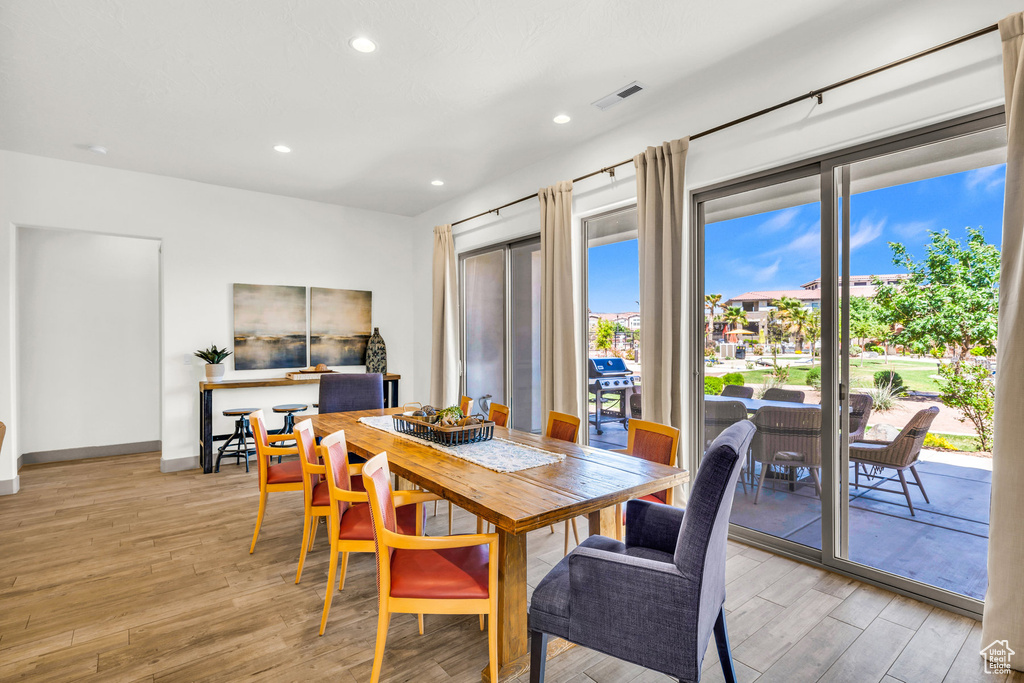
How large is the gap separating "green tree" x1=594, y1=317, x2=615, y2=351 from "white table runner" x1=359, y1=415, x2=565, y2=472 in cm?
157

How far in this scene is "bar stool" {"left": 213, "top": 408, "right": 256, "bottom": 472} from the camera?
4938mm

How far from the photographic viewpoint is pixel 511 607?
179cm

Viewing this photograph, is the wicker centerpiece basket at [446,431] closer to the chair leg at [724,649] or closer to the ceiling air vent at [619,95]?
the chair leg at [724,649]

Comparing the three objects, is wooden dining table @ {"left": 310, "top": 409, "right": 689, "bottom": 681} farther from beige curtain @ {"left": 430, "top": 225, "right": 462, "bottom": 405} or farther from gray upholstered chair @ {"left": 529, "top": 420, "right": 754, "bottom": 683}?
beige curtain @ {"left": 430, "top": 225, "right": 462, "bottom": 405}

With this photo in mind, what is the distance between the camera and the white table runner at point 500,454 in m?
Answer: 2.26

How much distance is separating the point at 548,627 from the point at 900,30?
3088 millimetres

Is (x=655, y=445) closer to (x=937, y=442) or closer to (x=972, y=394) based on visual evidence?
(x=937, y=442)

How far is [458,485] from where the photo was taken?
1940mm

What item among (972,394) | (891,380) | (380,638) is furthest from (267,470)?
(972,394)

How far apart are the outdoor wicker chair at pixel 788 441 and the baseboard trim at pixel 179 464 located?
5.24 metres

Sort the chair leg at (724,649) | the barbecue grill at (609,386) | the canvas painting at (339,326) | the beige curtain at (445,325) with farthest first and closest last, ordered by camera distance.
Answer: the canvas painting at (339,326), the beige curtain at (445,325), the barbecue grill at (609,386), the chair leg at (724,649)

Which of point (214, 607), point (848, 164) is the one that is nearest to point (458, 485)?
point (214, 607)

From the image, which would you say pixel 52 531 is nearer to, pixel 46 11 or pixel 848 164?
pixel 46 11

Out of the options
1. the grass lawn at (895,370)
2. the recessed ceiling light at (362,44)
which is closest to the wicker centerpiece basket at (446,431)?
the grass lawn at (895,370)
